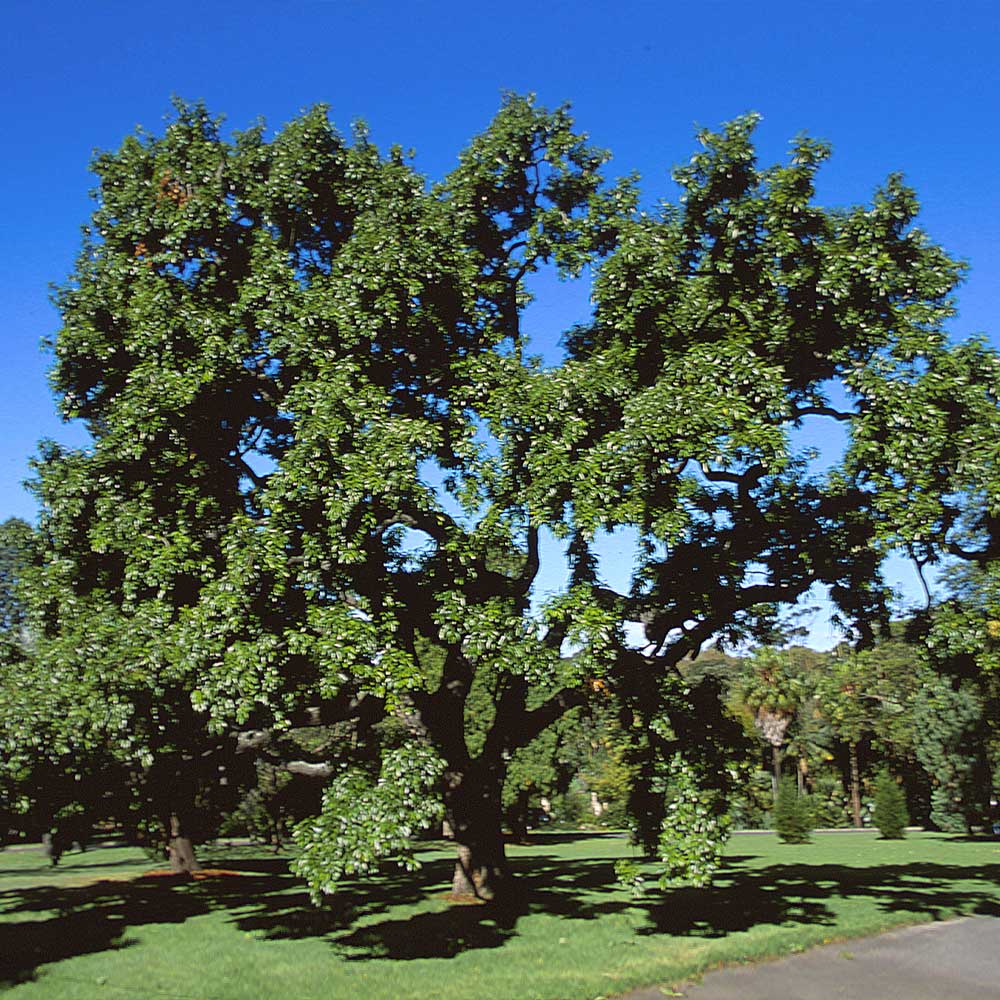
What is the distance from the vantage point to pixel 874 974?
429 inches

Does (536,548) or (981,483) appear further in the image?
(536,548)

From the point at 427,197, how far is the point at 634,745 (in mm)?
9936

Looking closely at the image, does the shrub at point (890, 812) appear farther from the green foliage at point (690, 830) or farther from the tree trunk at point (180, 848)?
the green foliage at point (690, 830)

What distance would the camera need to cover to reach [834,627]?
15.0 metres

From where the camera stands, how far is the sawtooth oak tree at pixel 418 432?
11859mm

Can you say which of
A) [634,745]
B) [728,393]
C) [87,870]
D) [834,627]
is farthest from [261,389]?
[87,870]

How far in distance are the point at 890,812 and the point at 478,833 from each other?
2946cm

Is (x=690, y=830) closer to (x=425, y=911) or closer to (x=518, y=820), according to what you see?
(x=425, y=911)

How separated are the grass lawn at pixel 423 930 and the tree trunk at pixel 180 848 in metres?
1.19

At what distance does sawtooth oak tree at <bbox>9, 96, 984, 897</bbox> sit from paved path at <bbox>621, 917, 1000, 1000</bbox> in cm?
285

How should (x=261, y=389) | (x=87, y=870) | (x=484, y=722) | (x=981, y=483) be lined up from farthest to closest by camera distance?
(x=484, y=722) < (x=87, y=870) < (x=261, y=389) < (x=981, y=483)

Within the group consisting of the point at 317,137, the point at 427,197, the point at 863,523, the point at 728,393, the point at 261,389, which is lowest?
the point at 863,523

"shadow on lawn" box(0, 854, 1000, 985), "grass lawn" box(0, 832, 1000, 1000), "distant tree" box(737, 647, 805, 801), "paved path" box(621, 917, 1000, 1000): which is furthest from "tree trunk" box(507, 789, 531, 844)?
"paved path" box(621, 917, 1000, 1000)

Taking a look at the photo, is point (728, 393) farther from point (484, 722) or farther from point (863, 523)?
point (484, 722)
